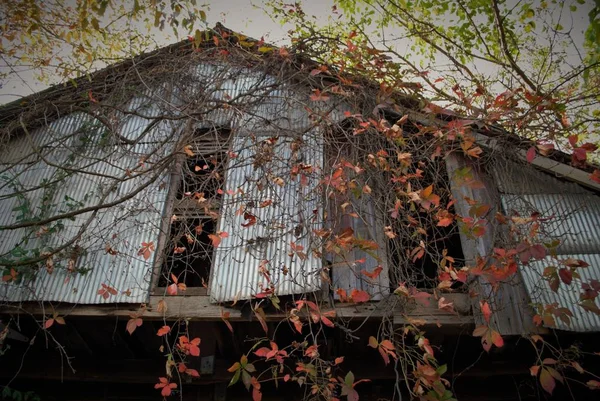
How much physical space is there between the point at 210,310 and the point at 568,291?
381 cm

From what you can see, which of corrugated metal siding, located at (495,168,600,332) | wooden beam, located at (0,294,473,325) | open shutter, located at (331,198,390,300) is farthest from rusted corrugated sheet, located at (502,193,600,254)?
open shutter, located at (331,198,390,300)

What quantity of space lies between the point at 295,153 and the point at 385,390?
310 centimetres

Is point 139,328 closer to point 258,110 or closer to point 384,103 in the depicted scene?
point 258,110

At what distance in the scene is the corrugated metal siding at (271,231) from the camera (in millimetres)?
4918

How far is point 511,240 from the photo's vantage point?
5.03 m

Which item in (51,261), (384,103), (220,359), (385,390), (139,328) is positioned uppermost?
(384,103)

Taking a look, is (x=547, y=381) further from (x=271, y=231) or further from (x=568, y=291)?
(x=271, y=231)

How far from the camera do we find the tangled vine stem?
4.59 metres

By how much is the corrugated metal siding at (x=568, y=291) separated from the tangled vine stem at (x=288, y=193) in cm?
13

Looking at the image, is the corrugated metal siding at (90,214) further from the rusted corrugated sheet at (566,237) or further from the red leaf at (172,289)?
the rusted corrugated sheet at (566,237)

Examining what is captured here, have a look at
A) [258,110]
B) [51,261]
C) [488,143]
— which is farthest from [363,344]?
[51,261]

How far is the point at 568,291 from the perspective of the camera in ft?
15.9

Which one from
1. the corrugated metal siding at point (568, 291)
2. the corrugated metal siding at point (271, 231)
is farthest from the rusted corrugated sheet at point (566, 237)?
the corrugated metal siding at point (271, 231)

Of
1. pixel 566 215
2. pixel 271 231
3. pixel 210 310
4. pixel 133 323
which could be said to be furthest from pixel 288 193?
pixel 566 215
